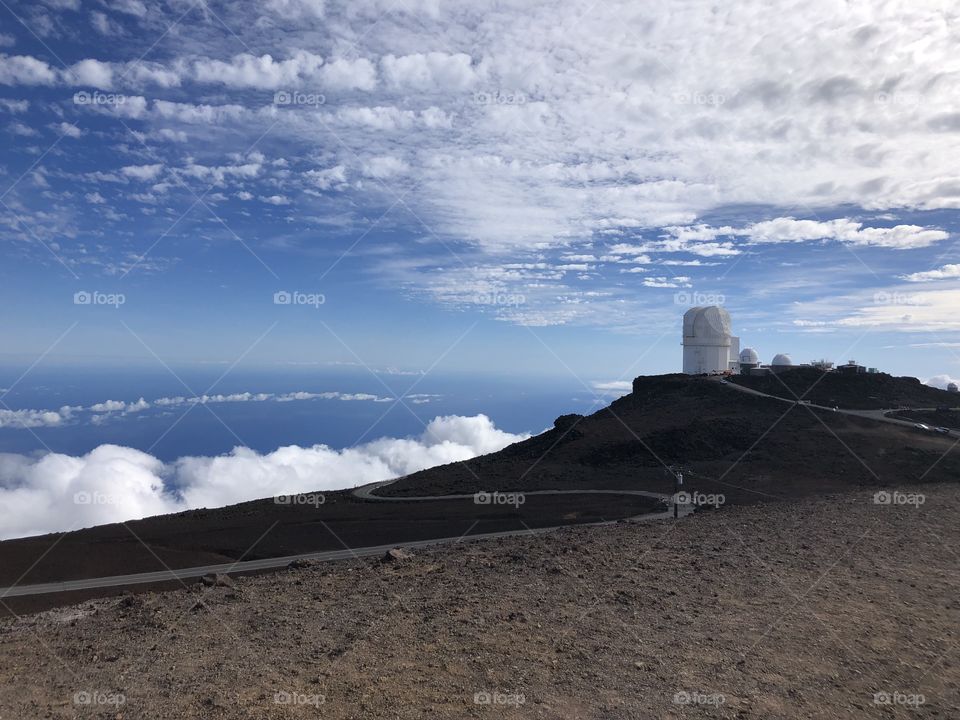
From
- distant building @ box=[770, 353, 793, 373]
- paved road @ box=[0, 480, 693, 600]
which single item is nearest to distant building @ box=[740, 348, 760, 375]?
distant building @ box=[770, 353, 793, 373]

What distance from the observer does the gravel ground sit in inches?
399

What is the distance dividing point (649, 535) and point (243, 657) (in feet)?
50.2

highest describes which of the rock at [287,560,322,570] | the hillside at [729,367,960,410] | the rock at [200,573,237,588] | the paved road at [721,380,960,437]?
the hillside at [729,367,960,410]

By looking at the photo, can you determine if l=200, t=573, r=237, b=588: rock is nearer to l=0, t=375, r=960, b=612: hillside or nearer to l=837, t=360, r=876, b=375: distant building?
l=0, t=375, r=960, b=612: hillside

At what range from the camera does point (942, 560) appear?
18.8 m

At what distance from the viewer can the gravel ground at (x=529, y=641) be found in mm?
10133

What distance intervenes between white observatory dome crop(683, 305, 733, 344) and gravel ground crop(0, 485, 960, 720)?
55.6 m

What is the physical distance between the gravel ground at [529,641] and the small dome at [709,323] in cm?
5560

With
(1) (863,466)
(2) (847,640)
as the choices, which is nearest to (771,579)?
(2) (847,640)

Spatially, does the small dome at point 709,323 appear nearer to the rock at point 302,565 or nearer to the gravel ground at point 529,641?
the gravel ground at point 529,641

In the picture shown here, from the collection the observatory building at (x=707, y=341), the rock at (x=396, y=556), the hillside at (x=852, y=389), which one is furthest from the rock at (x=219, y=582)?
the observatory building at (x=707, y=341)

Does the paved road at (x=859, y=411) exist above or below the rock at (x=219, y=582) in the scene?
above

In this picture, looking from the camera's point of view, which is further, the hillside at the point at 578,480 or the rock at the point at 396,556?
the hillside at the point at 578,480

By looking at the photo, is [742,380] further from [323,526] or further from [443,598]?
[443,598]
